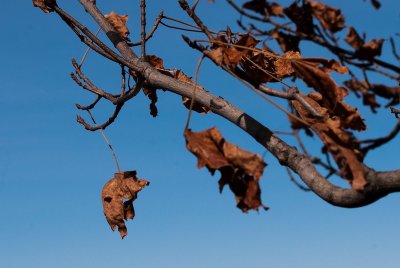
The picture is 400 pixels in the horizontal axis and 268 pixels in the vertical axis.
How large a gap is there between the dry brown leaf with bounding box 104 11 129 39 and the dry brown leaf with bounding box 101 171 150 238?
128 centimetres

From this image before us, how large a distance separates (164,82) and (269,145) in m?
1.03

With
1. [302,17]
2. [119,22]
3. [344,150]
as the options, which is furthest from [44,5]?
[344,150]

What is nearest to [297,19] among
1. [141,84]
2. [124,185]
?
[141,84]

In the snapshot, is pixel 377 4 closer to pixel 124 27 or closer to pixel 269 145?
pixel 269 145

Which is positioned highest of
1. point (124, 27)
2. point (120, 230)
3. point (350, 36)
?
point (124, 27)

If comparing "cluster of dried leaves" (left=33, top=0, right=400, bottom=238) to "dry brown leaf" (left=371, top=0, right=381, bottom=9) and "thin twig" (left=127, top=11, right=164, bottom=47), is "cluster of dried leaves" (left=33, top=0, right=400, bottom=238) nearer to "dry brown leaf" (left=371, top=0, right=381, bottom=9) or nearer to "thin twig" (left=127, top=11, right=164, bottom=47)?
"dry brown leaf" (left=371, top=0, right=381, bottom=9)

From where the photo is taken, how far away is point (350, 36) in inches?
101

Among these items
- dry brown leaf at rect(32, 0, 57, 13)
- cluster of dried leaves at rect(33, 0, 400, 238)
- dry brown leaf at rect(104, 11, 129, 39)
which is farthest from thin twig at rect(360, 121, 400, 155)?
dry brown leaf at rect(32, 0, 57, 13)

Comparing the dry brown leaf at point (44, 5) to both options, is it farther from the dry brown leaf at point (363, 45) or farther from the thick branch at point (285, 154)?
the dry brown leaf at point (363, 45)

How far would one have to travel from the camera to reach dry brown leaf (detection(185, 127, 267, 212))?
9.30 ft

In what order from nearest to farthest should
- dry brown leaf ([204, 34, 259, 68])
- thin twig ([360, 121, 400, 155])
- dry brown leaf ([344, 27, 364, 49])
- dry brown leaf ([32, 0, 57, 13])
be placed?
thin twig ([360, 121, 400, 155]) < dry brown leaf ([344, 27, 364, 49]) < dry brown leaf ([204, 34, 259, 68]) < dry brown leaf ([32, 0, 57, 13])

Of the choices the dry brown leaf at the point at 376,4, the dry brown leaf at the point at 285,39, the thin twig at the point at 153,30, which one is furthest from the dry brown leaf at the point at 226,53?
the thin twig at the point at 153,30

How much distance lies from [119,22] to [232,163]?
8.86 feet

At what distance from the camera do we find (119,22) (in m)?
5.18
